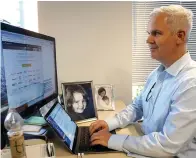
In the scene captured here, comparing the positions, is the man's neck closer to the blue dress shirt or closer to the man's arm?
the blue dress shirt

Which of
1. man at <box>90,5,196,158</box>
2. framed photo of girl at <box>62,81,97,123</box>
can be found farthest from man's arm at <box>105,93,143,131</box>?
framed photo of girl at <box>62,81,97,123</box>

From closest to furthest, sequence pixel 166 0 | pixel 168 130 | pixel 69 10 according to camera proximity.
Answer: pixel 168 130, pixel 69 10, pixel 166 0

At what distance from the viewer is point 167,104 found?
1017 mm

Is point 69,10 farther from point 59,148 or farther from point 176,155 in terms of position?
point 176,155

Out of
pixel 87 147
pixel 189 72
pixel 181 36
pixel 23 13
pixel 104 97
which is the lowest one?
pixel 87 147

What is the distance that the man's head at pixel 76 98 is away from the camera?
1377 millimetres

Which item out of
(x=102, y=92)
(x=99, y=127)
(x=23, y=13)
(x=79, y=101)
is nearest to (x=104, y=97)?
(x=102, y=92)

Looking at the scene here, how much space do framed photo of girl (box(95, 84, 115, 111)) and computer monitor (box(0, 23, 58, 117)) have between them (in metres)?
0.51

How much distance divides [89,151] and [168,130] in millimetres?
368

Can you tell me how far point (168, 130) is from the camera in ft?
2.88

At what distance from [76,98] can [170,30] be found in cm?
75

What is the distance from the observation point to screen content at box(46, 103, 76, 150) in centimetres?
91

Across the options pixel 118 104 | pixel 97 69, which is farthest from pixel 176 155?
pixel 97 69

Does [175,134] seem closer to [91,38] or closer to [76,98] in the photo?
[76,98]
